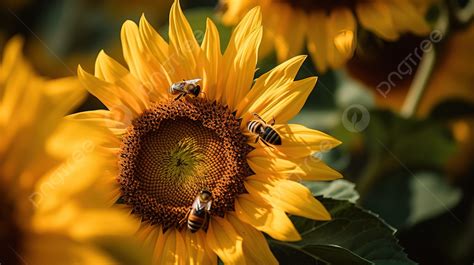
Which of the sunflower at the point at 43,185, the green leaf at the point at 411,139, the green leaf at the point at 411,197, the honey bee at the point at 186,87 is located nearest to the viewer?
the sunflower at the point at 43,185

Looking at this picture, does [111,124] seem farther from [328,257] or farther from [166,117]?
[328,257]

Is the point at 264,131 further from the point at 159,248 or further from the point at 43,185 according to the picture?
the point at 43,185

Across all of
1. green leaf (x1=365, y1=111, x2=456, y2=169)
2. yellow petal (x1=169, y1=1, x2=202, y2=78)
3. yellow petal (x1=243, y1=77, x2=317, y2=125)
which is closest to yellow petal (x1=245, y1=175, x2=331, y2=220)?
yellow petal (x1=243, y1=77, x2=317, y2=125)

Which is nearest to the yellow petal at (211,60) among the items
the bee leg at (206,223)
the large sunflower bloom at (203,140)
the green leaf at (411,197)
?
the large sunflower bloom at (203,140)

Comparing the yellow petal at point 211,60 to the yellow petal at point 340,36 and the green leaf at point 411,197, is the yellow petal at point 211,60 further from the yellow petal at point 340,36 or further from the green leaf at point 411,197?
the green leaf at point 411,197

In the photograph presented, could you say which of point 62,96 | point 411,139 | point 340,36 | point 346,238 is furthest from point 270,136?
point 411,139

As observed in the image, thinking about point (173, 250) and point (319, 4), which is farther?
point (319, 4)
